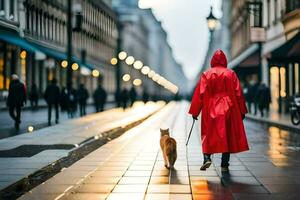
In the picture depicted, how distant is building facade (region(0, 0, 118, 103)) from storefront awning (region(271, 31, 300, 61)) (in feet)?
30.6

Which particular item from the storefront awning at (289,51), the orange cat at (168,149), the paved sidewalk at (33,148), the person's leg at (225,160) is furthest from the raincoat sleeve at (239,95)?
the storefront awning at (289,51)

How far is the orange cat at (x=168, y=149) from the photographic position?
8477 mm

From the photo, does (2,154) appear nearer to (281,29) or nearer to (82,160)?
(82,160)

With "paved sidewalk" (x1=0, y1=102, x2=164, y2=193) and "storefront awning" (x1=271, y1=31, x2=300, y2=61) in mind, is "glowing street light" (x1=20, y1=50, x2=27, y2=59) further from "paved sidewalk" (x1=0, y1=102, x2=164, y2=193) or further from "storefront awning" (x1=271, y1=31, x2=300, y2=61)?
"paved sidewalk" (x1=0, y1=102, x2=164, y2=193)

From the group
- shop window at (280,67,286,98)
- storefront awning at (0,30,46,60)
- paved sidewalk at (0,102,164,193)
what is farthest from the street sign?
paved sidewalk at (0,102,164,193)

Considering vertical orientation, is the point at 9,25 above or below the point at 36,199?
above

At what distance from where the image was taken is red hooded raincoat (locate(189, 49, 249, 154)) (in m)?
8.19

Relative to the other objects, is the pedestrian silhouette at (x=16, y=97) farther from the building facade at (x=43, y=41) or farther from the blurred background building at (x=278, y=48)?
the building facade at (x=43, y=41)

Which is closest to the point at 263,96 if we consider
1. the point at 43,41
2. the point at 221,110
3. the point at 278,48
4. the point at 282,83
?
the point at 278,48

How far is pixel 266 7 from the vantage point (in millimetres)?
37250

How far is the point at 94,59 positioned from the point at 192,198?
5950 cm

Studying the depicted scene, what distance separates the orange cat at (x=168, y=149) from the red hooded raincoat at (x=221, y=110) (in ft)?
1.62

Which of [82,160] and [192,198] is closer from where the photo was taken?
[192,198]

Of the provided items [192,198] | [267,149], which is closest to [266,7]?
[267,149]
